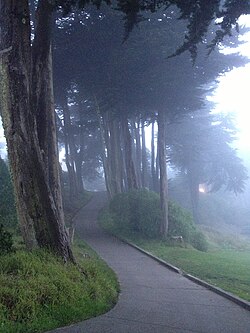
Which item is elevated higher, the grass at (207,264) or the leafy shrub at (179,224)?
the leafy shrub at (179,224)

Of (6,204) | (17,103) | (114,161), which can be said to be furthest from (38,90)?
(114,161)

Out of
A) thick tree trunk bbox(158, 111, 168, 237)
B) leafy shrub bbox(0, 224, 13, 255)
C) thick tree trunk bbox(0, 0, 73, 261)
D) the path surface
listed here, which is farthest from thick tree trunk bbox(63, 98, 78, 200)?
leafy shrub bbox(0, 224, 13, 255)

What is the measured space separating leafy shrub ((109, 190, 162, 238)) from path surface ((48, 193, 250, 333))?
7.26m

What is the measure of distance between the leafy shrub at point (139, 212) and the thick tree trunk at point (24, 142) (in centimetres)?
1187

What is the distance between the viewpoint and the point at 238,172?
37.1 meters

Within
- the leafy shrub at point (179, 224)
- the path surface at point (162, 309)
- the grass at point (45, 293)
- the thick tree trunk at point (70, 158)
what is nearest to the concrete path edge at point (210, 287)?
the path surface at point (162, 309)

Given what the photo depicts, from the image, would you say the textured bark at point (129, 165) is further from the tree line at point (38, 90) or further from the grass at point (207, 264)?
the tree line at point (38, 90)

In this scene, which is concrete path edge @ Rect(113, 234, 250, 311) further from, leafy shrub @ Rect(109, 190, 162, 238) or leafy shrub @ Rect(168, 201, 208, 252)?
leafy shrub @ Rect(168, 201, 208, 252)

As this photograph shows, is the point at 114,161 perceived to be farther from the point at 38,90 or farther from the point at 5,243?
the point at 5,243

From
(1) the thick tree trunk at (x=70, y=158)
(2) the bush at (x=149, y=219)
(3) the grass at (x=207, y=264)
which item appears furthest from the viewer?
(1) the thick tree trunk at (x=70, y=158)

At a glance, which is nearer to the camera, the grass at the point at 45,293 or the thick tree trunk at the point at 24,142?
the grass at the point at 45,293

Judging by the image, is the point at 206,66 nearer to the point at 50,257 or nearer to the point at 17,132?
the point at 17,132

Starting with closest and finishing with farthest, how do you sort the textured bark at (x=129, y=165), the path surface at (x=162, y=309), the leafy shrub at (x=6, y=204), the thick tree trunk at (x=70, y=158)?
1. the path surface at (x=162, y=309)
2. the leafy shrub at (x=6, y=204)
3. the textured bark at (x=129, y=165)
4. the thick tree trunk at (x=70, y=158)

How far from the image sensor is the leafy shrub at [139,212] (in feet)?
68.1
